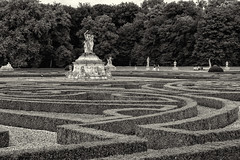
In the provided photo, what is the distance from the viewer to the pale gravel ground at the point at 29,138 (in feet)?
29.7

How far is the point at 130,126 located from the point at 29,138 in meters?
2.63

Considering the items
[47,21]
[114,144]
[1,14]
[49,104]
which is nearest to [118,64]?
[47,21]

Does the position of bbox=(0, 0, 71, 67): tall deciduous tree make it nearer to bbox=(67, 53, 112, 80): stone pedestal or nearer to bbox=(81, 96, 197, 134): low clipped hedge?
bbox=(67, 53, 112, 80): stone pedestal

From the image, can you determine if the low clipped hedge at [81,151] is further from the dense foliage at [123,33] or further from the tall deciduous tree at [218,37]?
the tall deciduous tree at [218,37]

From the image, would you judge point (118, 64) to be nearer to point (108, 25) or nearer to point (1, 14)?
point (108, 25)

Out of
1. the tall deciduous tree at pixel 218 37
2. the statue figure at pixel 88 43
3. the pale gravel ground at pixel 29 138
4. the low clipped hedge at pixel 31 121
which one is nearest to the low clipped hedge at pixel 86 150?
the pale gravel ground at pixel 29 138

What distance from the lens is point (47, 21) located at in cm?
5522

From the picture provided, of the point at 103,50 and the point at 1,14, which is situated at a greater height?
the point at 1,14

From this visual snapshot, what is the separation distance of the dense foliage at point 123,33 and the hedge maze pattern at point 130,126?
1420 inches

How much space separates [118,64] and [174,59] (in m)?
12.6

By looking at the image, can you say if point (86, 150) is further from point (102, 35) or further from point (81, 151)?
point (102, 35)

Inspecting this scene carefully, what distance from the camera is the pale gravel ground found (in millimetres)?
9062

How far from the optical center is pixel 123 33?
6606 cm

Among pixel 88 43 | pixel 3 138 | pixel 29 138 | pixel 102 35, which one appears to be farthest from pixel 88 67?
pixel 102 35
